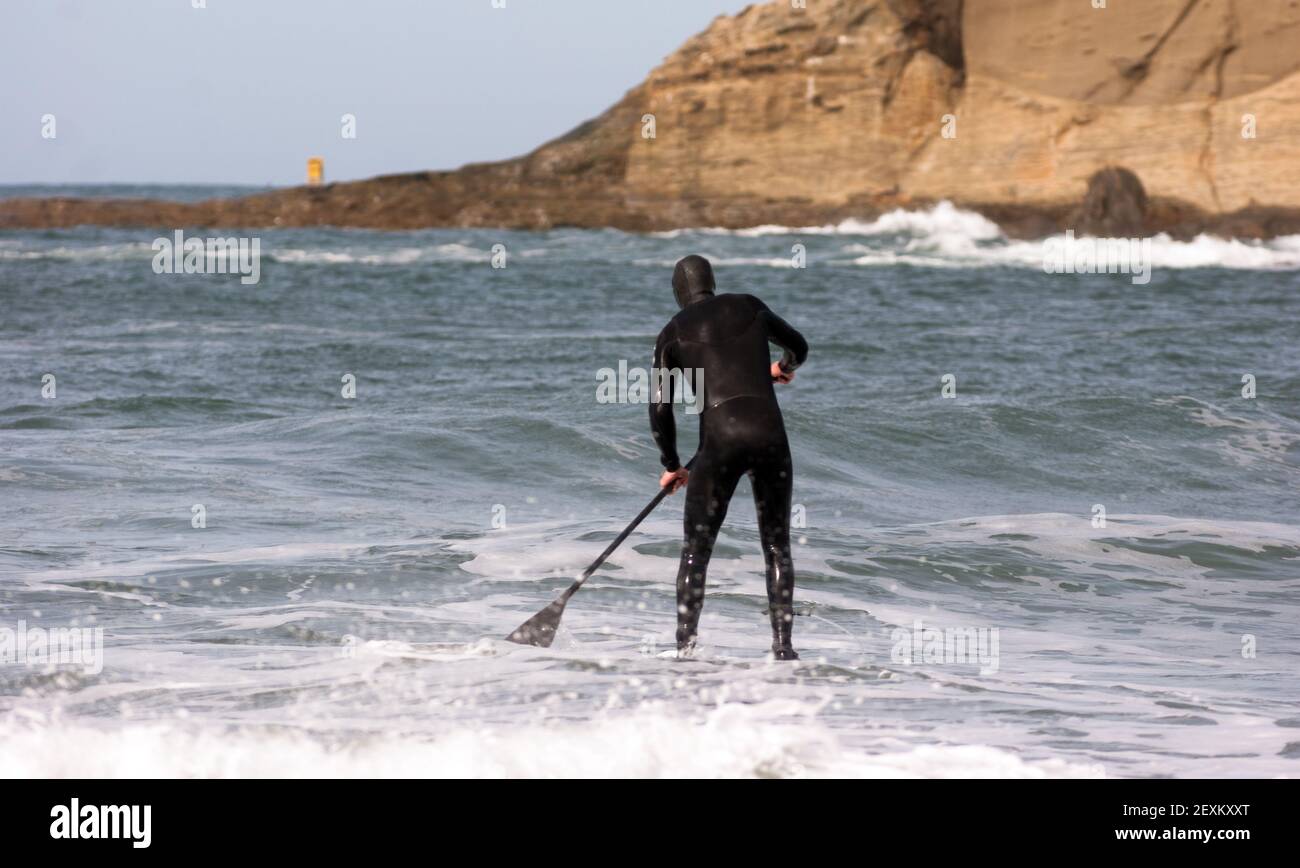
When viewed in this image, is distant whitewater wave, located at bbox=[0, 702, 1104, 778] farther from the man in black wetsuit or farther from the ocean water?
the man in black wetsuit

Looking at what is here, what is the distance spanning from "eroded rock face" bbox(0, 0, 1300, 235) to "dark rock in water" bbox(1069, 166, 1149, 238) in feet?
0.19

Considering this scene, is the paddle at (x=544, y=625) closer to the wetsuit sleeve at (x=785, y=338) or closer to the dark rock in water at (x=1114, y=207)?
the wetsuit sleeve at (x=785, y=338)

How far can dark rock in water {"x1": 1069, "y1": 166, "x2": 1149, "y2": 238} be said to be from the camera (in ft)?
148

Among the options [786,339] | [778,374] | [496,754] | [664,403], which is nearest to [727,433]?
[664,403]

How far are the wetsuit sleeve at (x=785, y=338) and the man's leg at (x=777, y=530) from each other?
1.18 feet

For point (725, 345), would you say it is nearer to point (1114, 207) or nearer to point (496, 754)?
point (496, 754)

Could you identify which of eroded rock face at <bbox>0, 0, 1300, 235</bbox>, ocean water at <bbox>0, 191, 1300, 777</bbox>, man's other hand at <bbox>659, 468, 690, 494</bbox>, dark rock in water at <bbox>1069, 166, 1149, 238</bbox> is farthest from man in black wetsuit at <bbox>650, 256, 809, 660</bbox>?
dark rock in water at <bbox>1069, 166, 1149, 238</bbox>

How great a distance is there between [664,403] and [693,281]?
543 millimetres

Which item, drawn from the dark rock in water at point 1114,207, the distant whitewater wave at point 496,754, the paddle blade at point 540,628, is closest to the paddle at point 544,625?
the paddle blade at point 540,628

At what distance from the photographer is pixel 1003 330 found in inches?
806

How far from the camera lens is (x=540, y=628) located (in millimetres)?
6492
